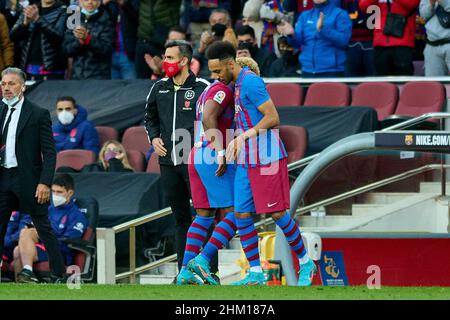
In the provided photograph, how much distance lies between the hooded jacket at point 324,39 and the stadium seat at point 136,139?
89.3 inches

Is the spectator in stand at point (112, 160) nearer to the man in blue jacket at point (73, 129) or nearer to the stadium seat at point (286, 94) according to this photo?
the man in blue jacket at point (73, 129)

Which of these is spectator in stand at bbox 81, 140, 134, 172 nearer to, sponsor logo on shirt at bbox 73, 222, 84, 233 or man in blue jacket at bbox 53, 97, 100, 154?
man in blue jacket at bbox 53, 97, 100, 154

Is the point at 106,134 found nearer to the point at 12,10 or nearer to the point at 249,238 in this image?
the point at 12,10

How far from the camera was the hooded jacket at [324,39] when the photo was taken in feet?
58.1

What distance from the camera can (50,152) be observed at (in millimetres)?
12266

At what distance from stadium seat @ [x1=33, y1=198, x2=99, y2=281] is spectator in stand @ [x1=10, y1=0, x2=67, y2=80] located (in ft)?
15.2

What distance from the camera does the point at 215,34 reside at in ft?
60.3

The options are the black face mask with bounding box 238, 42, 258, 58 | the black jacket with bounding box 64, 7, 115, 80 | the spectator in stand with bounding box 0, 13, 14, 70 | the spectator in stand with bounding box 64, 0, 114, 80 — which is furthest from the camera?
the spectator in stand with bounding box 0, 13, 14, 70

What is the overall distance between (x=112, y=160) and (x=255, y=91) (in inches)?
253

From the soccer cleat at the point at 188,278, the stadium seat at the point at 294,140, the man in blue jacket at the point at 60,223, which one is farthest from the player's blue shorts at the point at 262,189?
the stadium seat at the point at 294,140

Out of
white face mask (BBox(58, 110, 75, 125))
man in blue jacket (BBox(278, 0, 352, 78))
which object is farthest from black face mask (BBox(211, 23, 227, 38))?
white face mask (BBox(58, 110, 75, 125))

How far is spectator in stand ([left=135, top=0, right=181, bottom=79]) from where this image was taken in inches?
763

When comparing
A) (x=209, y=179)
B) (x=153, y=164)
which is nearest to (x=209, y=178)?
(x=209, y=179)
